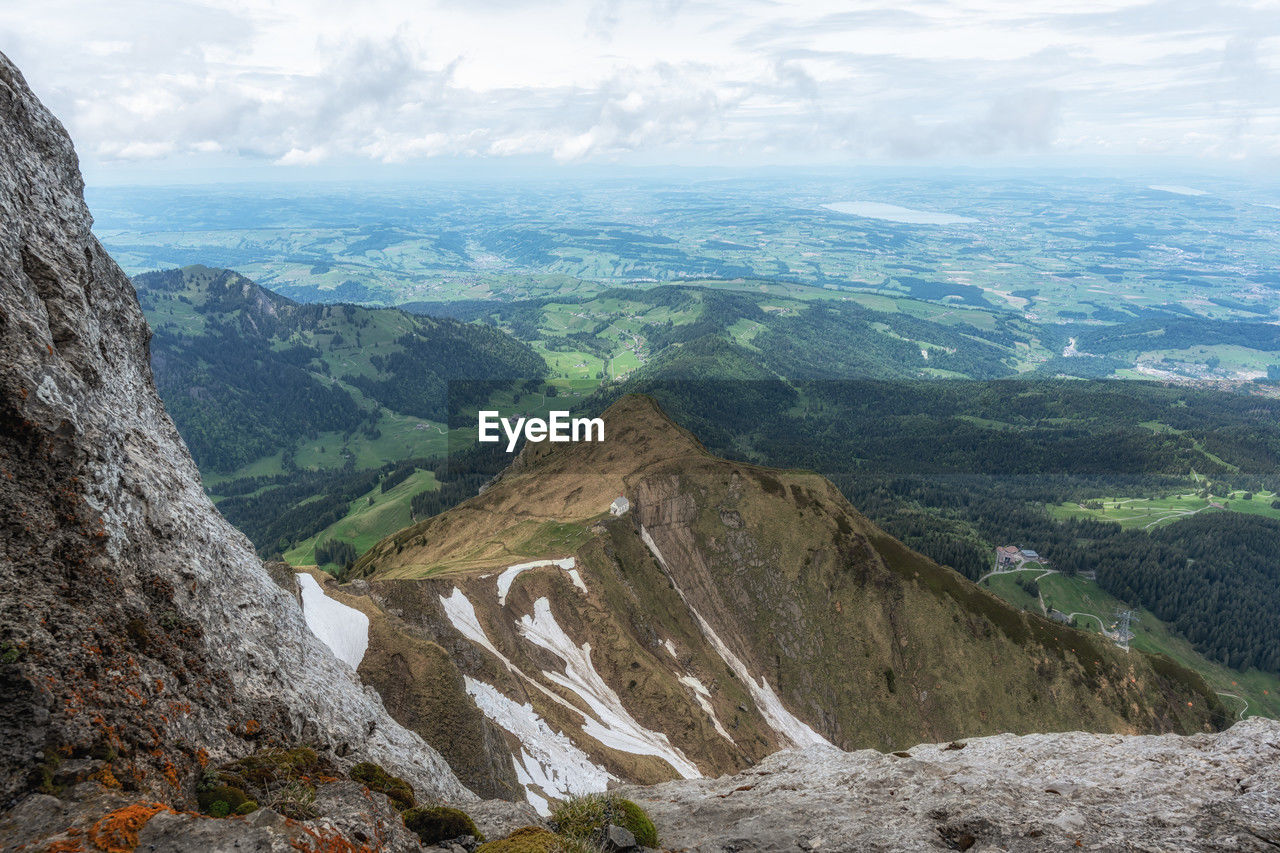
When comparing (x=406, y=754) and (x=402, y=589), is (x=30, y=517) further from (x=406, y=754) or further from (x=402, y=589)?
(x=402, y=589)

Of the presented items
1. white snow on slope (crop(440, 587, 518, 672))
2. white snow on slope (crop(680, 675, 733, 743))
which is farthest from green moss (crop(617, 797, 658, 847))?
white snow on slope (crop(680, 675, 733, 743))

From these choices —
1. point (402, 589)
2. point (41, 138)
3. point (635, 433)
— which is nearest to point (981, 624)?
point (635, 433)

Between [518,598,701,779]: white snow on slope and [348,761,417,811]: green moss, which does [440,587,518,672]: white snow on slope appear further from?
[348,761,417,811]: green moss

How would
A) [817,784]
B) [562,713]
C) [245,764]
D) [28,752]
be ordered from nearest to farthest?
[28,752] → [245,764] → [817,784] → [562,713]

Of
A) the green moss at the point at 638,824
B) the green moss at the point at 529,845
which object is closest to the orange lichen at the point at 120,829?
the green moss at the point at 529,845

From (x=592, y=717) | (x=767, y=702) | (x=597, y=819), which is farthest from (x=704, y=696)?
(x=597, y=819)

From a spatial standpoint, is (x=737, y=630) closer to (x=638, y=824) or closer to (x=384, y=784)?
(x=638, y=824)

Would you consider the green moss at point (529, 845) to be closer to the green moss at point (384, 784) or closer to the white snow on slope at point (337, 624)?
the green moss at point (384, 784)
